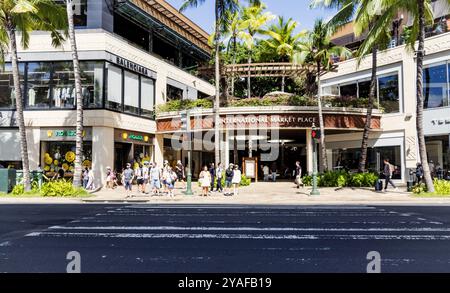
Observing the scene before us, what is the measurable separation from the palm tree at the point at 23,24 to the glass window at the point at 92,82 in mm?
3933

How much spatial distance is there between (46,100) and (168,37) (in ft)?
43.2

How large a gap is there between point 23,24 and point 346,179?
2001 cm

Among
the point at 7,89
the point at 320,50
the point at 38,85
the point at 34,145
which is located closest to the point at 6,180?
the point at 34,145

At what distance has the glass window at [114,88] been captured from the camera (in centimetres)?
2664

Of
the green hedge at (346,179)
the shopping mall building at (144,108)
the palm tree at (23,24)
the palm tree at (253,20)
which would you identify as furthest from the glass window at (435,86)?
the palm tree at (23,24)

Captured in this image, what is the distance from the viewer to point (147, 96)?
31375mm

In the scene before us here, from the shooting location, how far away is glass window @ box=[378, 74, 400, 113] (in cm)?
2962

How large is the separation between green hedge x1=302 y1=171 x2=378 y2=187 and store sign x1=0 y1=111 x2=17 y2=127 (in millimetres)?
20482

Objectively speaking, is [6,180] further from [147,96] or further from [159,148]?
[147,96]

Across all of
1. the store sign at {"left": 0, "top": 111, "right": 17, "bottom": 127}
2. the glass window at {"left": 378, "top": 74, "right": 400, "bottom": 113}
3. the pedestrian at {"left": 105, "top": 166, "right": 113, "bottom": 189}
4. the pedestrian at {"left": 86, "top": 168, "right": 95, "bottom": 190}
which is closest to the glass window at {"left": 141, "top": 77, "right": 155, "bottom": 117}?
the pedestrian at {"left": 105, "top": 166, "right": 113, "bottom": 189}

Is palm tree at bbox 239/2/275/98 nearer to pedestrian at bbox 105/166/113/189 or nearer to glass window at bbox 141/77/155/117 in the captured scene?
glass window at bbox 141/77/155/117

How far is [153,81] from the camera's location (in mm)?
32156
